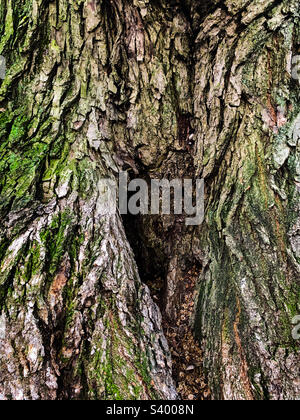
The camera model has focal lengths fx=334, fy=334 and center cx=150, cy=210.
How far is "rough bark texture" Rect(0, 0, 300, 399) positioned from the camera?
2.42 meters

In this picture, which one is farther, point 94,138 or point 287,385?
point 94,138

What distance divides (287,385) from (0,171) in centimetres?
278

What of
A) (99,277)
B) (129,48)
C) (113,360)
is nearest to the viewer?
(113,360)

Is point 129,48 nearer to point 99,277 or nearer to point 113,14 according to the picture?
point 113,14

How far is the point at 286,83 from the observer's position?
279cm

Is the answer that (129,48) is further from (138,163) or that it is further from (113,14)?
(138,163)

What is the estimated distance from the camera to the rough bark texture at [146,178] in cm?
242

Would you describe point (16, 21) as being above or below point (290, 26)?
above

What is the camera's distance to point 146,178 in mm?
3354

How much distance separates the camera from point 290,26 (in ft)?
9.11

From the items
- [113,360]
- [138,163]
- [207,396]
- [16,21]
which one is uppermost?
[16,21]

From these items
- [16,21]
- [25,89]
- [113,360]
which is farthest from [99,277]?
[16,21]

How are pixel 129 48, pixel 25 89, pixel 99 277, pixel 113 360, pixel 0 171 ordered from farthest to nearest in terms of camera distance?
pixel 129 48 < pixel 25 89 < pixel 0 171 < pixel 99 277 < pixel 113 360

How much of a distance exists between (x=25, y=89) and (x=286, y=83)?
89.3 inches
